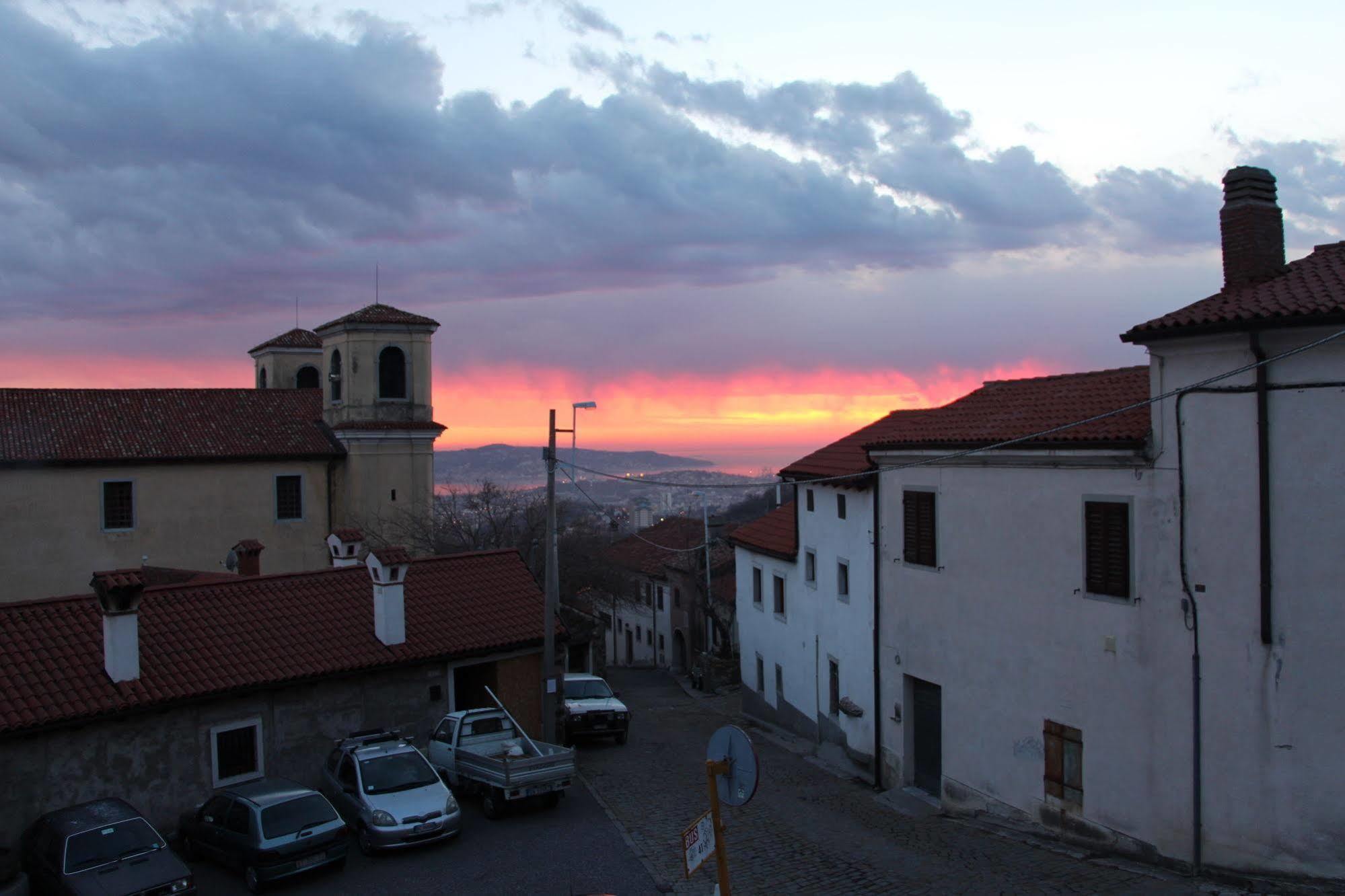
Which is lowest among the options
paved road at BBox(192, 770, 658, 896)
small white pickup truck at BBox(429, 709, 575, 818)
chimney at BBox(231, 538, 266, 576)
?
paved road at BBox(192, 770, 658, 896)

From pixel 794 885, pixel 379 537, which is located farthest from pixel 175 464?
pixel 794 885

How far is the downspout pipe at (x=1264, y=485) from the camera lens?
41.8 feet

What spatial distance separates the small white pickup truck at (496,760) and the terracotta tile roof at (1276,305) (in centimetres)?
1138

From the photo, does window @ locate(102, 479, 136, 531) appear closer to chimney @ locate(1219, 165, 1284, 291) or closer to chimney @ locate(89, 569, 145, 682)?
chimney @ locate(89, 569, 145, 682)

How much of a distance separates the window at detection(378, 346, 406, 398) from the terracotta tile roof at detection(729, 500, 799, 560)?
16514 mm

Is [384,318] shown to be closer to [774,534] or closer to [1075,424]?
[774,534]

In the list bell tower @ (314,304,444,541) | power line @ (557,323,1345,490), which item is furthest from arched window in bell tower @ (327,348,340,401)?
power line @ (557,323,1345,490)

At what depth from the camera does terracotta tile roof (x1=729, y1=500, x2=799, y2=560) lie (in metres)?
28.4

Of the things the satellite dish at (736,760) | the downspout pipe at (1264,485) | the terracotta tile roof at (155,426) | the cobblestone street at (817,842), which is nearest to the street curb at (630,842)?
the cobblestone street at (817,842)

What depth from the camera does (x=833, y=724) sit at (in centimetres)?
2466

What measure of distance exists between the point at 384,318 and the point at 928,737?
98.9 feet

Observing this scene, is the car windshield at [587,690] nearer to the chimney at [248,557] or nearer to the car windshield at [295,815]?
the chimney at [248,557]

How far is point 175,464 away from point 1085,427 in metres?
32.8

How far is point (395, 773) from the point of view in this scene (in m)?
16.2
